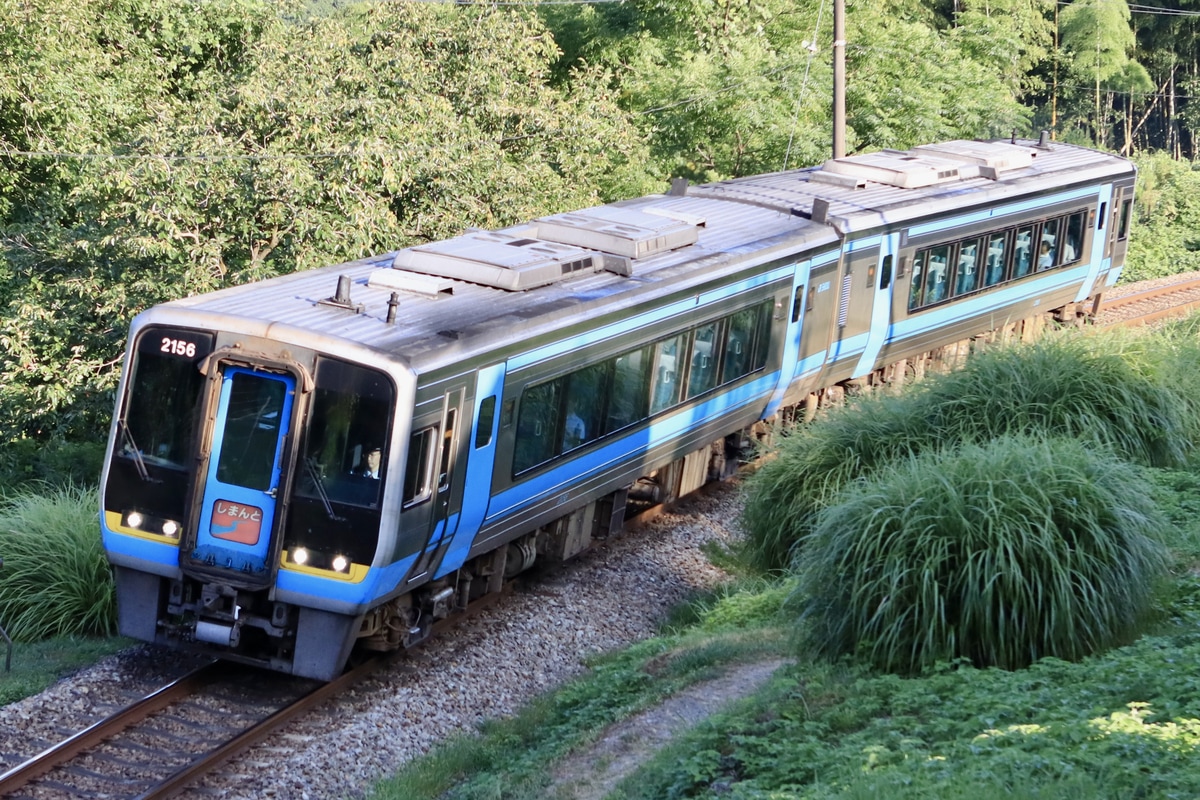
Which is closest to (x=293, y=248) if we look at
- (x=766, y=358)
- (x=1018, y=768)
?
(x=766, y=358)

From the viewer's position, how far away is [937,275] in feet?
55.1

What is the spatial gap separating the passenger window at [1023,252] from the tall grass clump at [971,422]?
5.96m

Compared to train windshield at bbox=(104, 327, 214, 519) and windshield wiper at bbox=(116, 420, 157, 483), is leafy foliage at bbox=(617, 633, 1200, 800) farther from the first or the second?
windshield wiper at bbox=(116, 420, 157, 483)

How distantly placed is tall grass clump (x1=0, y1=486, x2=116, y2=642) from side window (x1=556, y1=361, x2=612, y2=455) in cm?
359

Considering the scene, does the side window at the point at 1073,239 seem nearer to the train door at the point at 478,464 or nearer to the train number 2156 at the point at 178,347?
the train door at the point at 478,464

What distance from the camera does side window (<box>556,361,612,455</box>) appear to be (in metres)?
10.6

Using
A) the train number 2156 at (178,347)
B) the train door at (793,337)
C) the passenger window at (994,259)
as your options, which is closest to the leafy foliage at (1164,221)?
the passenger window at (994,259)

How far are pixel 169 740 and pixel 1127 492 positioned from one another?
5.85 m

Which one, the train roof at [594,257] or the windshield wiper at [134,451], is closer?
the windshield wiper at [134,451]

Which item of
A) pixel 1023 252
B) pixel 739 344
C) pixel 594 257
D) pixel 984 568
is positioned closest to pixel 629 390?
pixel 594 257

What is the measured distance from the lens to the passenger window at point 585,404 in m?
10.6

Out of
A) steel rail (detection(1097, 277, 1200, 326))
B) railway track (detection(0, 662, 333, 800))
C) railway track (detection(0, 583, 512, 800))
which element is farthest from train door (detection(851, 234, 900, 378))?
railway track (detection(0, 662, 333, 800))

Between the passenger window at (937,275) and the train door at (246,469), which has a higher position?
the passenger window at (937,275)

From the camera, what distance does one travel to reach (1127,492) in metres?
8.21
